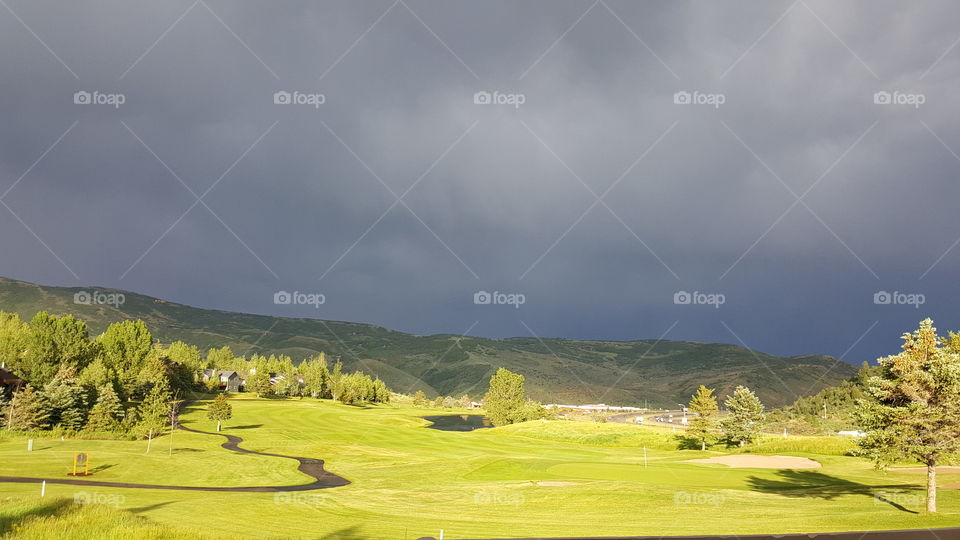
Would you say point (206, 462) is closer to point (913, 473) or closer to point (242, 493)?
point (242, 493)

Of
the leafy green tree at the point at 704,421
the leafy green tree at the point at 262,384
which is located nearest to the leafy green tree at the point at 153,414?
the leafy green tree at the point at 704,421

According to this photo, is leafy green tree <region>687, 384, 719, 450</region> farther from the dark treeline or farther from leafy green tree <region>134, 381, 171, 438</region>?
leafy green tree <region>134, 381, 171, 438</region>

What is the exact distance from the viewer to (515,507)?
1201 inches

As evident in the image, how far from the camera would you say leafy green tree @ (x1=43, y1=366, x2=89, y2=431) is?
217 feet

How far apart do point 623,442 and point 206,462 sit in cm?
6153

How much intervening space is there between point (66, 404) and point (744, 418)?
86.5 meters

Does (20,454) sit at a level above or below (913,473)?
below

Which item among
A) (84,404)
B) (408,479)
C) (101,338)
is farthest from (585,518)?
(101,338)

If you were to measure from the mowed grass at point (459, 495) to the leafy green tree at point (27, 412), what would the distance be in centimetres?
607

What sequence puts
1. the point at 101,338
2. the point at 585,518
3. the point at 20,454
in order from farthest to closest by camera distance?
the point at 101,338, the point at 20,454, the point at 585,518

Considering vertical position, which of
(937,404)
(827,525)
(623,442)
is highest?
(937,404)

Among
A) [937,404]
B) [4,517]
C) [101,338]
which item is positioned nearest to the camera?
[4,517]

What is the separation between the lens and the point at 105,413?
6875 centimetres

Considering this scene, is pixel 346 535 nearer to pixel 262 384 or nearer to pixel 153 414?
pixel 153 414
